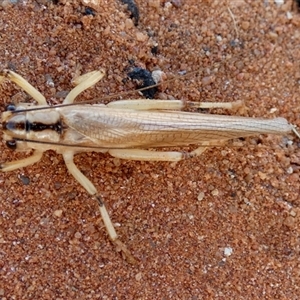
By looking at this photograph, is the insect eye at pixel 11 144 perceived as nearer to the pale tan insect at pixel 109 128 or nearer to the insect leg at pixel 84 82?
the pale tan insect at pixel 109 128

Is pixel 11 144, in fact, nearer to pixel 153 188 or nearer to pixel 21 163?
pixel 21 163

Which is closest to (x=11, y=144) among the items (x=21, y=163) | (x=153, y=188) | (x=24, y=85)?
(x=21, y=163)

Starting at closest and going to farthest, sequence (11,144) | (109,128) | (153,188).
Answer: (11,144), (109,128), (153,188)

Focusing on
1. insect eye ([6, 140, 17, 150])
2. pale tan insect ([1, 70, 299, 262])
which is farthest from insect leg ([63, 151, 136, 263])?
insect eye ([6, 140, 17, 150])

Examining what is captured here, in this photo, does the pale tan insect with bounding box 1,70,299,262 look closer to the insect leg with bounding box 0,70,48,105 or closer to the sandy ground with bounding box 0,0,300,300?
the insect leg with bounding box 0,70,48,105

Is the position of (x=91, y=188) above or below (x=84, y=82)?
below

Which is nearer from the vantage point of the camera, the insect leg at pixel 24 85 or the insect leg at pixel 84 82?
the insect leg at pixel 24 85

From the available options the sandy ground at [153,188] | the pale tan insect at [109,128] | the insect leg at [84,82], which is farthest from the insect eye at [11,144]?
the insect leg at [84,82]
